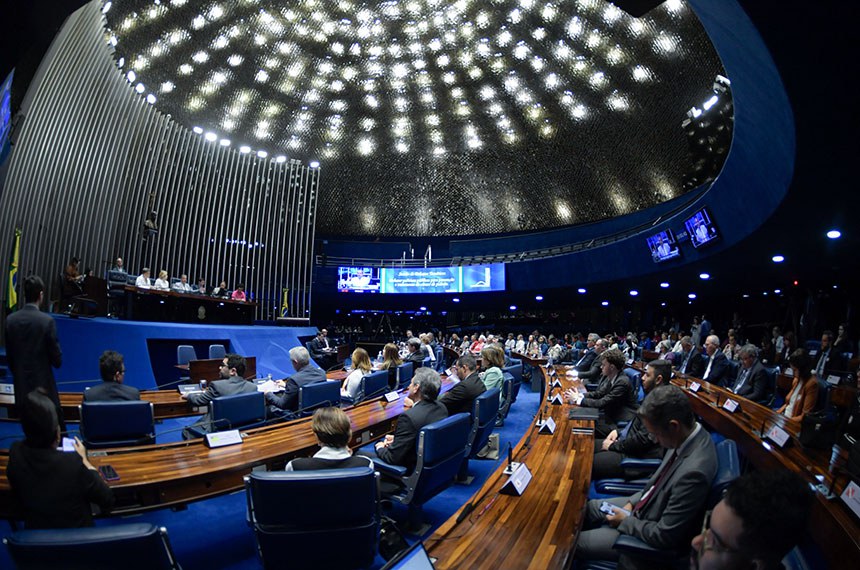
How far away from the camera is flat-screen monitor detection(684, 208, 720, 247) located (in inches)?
363

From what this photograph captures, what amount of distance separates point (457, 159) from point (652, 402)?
70.0 feet

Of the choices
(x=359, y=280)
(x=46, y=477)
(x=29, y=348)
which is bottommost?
(x=46, y=477)

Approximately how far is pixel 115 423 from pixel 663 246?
11.6 meters

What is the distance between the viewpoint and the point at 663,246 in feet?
37.9

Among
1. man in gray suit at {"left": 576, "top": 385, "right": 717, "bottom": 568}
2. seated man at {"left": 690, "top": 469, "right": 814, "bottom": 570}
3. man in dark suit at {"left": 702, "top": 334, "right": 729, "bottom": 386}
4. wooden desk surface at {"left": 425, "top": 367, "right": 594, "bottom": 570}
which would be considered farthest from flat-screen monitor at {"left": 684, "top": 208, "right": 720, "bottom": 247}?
seated man at {"left": 690, "top": 469, "right": 814, "bottom": 570}

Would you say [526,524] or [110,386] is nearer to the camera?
[526,524]

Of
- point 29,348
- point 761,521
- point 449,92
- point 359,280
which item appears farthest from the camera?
point 359,280

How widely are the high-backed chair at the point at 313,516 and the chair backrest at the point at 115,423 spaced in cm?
179

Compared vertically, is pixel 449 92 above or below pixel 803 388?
above

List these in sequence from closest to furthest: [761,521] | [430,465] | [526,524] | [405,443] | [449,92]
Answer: [761,521]
[526,524]
[430,465]
[405,443]
[449,92]

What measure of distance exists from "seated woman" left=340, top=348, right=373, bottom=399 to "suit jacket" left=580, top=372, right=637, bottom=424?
8.62 ft

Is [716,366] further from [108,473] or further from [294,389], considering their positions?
[108,473]

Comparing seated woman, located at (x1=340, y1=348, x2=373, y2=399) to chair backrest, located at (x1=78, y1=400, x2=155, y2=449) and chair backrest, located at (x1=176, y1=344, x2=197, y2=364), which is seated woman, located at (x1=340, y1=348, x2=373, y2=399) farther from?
chair backrest, located at (x1=176, y1=344, x2=197, y2=364)

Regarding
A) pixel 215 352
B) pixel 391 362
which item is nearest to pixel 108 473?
pixel 391 362
